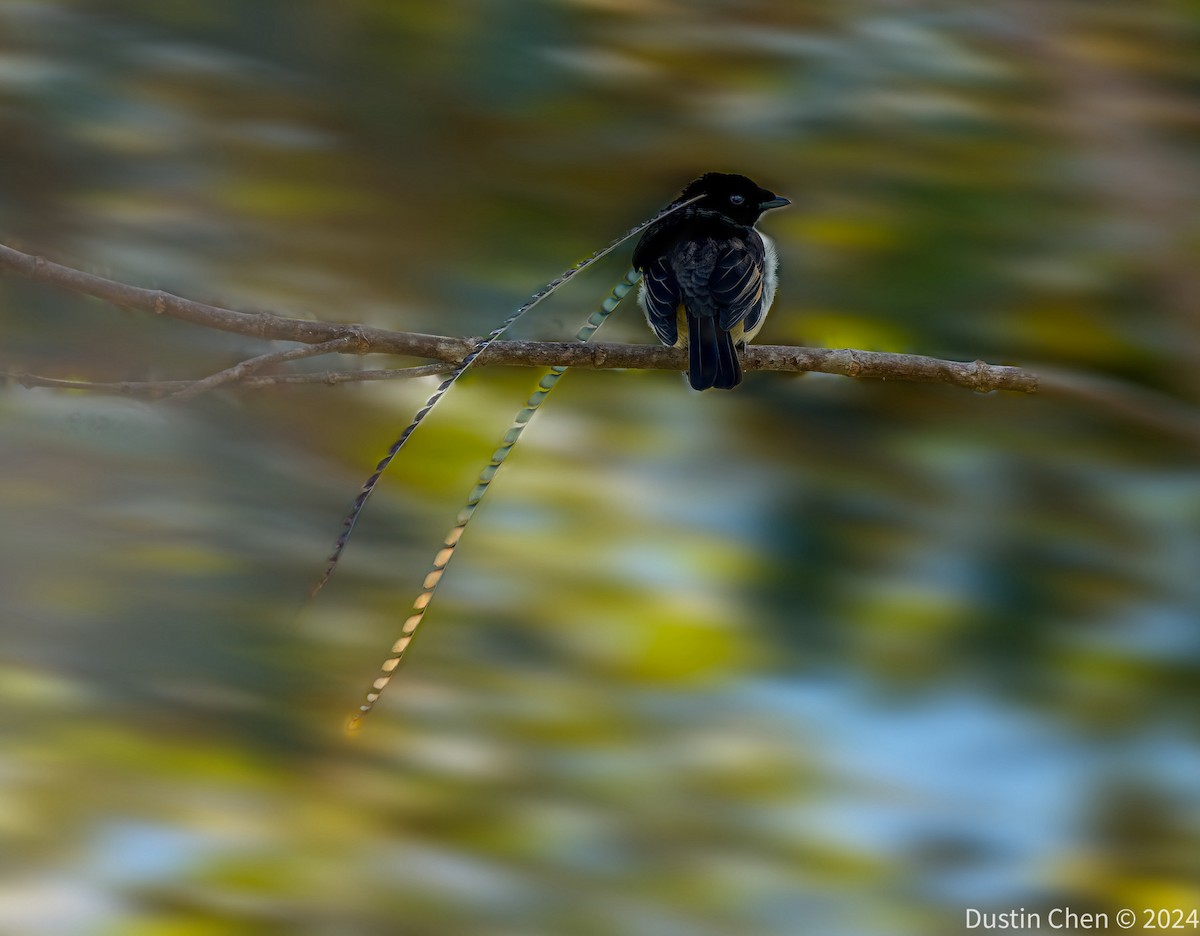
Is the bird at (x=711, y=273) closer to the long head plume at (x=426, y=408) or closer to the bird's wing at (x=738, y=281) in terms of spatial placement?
the bird's wing at (x=738, y=281)

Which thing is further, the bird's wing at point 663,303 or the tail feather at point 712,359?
the bird's wing at point 663,303

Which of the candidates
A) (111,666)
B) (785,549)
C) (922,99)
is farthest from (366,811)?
(922,99)

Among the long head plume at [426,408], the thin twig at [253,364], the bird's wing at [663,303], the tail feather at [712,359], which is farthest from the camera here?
the bird's wing at [663,303]

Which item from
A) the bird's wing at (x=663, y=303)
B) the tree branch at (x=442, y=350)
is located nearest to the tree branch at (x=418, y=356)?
the tree branch at (x=442, y=350)

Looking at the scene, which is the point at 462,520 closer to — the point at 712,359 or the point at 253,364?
the point at 253,364

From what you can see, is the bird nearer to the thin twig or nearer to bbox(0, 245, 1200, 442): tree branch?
bbox(0, 245, 1200, 442): tree branch

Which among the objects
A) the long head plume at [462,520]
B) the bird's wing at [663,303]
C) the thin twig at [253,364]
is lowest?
the long head plume at [462,520]

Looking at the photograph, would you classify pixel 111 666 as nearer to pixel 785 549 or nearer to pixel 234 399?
pixel 234 399

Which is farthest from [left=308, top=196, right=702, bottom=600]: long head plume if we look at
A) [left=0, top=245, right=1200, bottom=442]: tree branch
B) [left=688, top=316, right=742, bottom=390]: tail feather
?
[left=688, top=316, right=742, bottom=390]: tail feather
